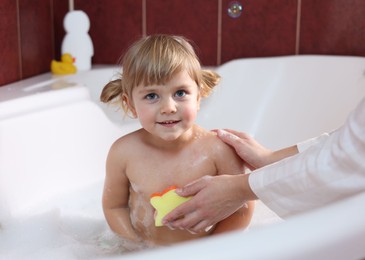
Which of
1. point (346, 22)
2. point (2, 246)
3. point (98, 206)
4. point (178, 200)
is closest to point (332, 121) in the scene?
point (346, 22)

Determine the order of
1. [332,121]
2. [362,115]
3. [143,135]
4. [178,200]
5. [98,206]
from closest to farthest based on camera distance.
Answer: [362,115] → [178,200] → [143,135] → [98,206] → [332,121]

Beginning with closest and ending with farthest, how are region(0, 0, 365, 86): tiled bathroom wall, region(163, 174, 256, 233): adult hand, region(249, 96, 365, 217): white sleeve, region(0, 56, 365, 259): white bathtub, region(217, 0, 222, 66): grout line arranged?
region(0, 56, 365, 259): white bathtub < region(249, 96, 365, 217): white sleeve < region(163, 174, 256, 233): adult hand < region(0, 0, 365, 86): tiled bathroom wall < region(217, 0, 222, 66): grout line

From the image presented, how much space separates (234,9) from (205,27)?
14cm

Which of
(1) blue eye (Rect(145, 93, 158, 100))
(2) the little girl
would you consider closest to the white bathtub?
(2) the little girl

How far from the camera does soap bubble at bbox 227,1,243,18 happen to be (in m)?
2.39

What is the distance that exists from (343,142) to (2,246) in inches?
35.2

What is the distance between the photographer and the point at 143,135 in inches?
57.2

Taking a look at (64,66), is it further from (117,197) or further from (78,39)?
(117,197)

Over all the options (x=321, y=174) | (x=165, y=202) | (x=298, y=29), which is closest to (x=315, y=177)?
(x=321, y=174)

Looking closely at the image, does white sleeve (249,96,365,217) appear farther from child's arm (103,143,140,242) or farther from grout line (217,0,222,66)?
grout line (217,0,222,66)

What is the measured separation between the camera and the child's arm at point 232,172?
1.38m

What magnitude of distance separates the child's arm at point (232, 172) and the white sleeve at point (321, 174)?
0.38 m

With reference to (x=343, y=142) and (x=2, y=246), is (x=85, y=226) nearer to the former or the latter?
(x=2, y=246)

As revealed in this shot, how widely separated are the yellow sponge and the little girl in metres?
0.09
